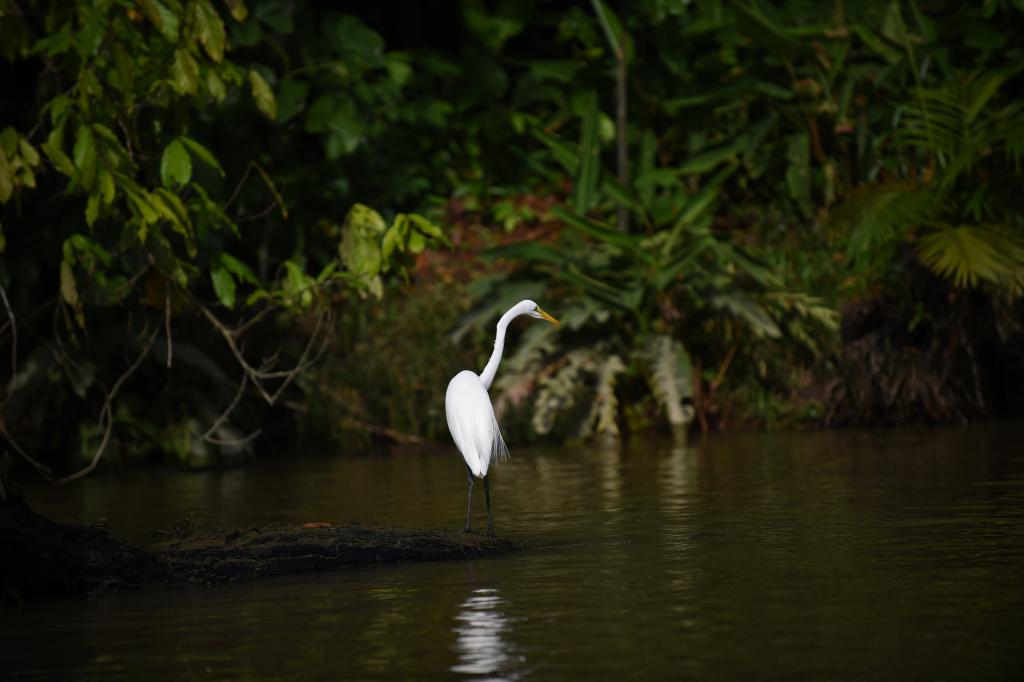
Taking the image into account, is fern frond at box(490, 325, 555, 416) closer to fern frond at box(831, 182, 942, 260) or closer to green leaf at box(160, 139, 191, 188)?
fern frond at box(831, 182, 942, 260)

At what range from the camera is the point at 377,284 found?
12.9 m

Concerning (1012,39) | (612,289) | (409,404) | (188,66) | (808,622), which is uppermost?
(1012,39)

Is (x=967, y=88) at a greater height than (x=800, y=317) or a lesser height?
greater

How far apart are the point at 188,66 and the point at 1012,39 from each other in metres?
13.0

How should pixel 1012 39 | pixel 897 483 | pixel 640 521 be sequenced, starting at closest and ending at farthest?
pixel 640 521, pixel 897 483, pixel 1012 39

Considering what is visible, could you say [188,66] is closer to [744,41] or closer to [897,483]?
[897,483]

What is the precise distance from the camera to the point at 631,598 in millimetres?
7223

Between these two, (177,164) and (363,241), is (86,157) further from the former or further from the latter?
(363,241)

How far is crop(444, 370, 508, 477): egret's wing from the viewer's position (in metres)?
9.48

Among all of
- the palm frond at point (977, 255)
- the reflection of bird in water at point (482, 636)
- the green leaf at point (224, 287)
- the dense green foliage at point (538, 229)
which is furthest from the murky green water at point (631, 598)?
the palm frond at point (977, 255)

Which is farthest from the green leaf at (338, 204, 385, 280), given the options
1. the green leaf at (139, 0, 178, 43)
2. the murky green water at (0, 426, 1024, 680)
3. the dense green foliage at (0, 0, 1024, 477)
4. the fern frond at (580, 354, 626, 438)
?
the fern frond at (580, 354, 626, 438)

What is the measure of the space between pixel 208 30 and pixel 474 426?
158 inches

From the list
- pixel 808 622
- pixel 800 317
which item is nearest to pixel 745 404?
pixel 800 317

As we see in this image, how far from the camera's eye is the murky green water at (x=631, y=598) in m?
5.92
